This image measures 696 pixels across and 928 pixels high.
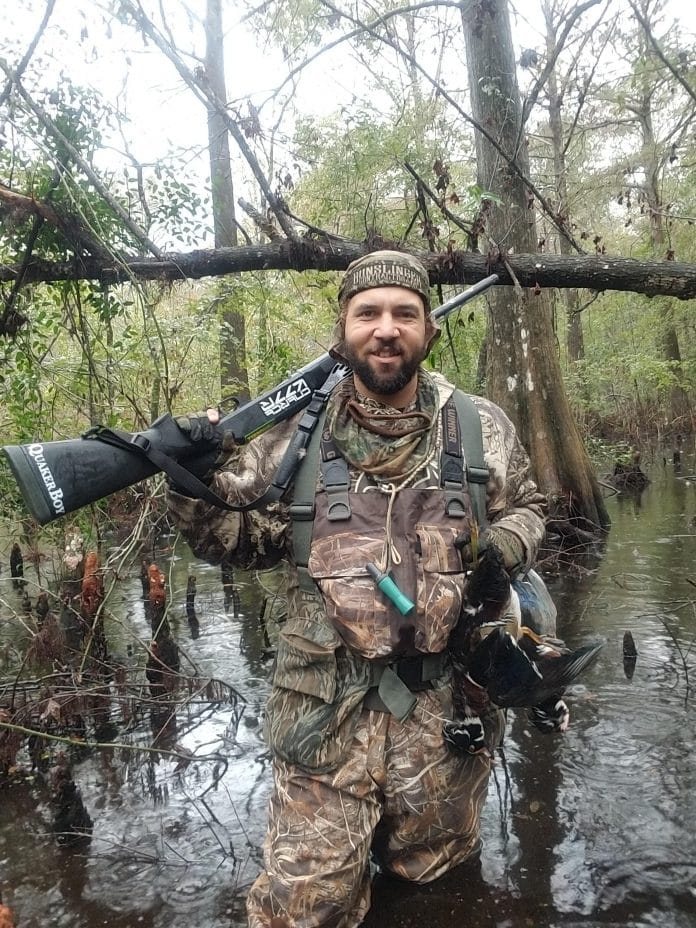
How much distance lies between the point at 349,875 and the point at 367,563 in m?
1.08

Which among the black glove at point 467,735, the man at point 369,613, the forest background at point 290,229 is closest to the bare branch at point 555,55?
the forest background at point 290,229

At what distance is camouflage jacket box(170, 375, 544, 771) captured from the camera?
7.89ft

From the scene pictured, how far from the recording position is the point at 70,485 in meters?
2.22

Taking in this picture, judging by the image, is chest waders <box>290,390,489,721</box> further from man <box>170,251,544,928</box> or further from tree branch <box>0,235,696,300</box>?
tree branch <box>0,235,696,300</box>

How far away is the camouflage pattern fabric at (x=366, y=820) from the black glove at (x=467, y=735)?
7cm

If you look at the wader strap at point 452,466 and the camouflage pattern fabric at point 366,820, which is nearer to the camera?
the camouflage pattern fabric at point 366,820

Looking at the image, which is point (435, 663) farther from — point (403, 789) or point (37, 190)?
point (37, 190)

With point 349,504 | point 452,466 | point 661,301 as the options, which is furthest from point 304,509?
point 661,301

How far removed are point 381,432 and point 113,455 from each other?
39.9 inches

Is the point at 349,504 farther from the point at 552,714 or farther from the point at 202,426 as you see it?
the point at 552,714

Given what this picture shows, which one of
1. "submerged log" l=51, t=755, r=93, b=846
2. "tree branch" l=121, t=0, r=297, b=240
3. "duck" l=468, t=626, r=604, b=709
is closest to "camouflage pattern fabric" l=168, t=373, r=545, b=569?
"duck" l=468, t=626, r=604, b=709

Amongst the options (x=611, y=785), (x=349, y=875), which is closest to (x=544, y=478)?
(x=611, y=785)

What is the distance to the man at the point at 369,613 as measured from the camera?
2.38 meters

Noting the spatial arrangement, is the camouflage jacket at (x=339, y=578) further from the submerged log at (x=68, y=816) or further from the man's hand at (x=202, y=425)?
the submerged log at (x=68, y=816)
